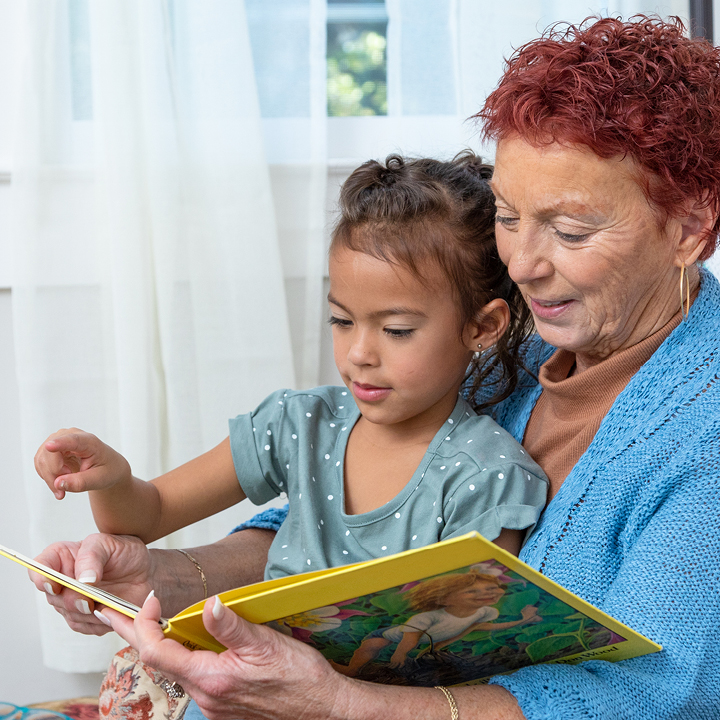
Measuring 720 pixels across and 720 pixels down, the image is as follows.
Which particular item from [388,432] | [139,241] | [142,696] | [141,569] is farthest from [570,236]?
[139,241]

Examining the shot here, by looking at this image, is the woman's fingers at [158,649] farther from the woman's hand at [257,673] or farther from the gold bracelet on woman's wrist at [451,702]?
the gold bracelet on woman's wrist at [451,702]

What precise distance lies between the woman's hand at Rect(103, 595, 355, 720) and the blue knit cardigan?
0.65ft

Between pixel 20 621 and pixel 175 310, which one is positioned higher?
pixel 175 310

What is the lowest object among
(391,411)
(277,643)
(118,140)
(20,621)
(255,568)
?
(20,621)

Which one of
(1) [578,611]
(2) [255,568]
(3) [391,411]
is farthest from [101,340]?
(1) [578,611]

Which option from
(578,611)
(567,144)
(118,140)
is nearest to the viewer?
(578,611)

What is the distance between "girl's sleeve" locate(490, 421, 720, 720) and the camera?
2.76 feet

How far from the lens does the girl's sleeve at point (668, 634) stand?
841 millimetres

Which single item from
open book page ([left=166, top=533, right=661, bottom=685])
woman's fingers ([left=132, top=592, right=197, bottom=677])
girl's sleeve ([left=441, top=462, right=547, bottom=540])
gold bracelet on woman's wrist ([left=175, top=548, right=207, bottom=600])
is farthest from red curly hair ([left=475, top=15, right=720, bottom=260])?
gold bracelet on woman's wrist ([left=175, top=548, right=207, bottom=600])

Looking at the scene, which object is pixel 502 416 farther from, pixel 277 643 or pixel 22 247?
pixel 22 247

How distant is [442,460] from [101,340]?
37.0 inches

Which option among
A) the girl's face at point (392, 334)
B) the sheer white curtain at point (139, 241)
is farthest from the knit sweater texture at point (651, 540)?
the sheer white curtain at point (139, 241)

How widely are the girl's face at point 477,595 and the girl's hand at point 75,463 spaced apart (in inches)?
22.1

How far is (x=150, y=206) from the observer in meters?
1.71
